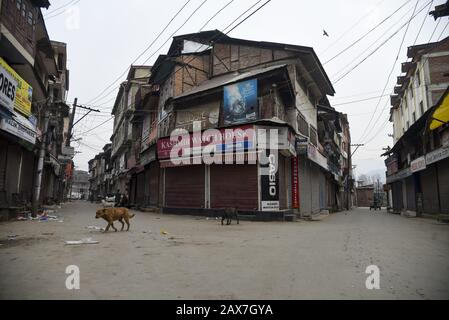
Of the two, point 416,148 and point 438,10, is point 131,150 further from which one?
point 438,10

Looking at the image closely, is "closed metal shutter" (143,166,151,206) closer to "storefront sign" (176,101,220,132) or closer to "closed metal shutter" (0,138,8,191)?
"storefront sign" (176,101,220,132)

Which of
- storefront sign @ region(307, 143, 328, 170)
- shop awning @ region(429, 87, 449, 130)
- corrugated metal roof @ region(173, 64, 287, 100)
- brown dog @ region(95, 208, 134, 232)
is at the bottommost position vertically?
brown dog @ region(95, 208, 134, 232)

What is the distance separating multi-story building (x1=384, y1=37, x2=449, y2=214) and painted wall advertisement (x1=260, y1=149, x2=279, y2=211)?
8.65 metres

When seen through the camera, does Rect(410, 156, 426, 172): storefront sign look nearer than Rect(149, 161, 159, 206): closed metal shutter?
Yes

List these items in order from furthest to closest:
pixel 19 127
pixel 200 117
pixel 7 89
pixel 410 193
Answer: pixel 410 193
pixel 200 117
pixel 19 127
pixel 7 89

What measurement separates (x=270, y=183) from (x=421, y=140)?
46.8ft

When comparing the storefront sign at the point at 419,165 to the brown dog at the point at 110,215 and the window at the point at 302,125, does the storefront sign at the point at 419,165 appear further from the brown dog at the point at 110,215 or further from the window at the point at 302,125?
the brown dog at the point at 110,215

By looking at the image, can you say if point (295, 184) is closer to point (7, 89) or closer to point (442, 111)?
point (442, 111)

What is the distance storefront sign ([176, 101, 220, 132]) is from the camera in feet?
65.4

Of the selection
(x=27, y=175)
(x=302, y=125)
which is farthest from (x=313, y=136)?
(x=27, y=175)

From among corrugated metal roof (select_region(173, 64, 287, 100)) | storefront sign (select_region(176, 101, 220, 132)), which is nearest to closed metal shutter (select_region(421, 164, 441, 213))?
corrugated metal roof (select_region(173, 64, 287, 100))

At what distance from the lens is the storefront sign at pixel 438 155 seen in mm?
15133

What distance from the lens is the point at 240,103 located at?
58.9ft

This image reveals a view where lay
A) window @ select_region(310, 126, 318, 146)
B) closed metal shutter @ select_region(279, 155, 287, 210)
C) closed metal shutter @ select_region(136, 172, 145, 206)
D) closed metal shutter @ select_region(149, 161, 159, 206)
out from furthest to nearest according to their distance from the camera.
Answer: closed metal shutter @ select_region(136, 172, 145, 206) < window @ select_region(310, 126, 318, 146) < closed metal shutter @ select_region(149, 161, 159, 206) < closed metal shutter @ select_region(279, 155, 287, 210)
